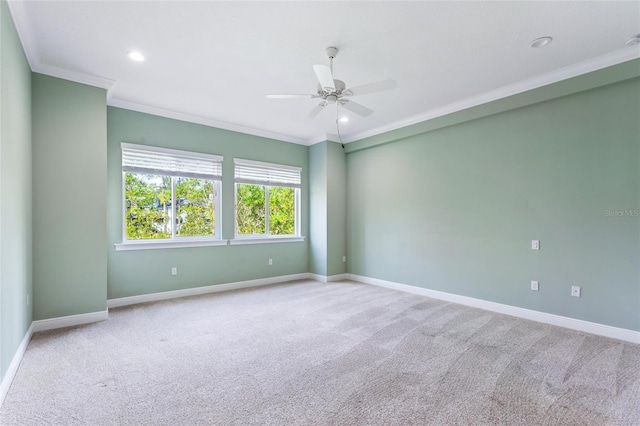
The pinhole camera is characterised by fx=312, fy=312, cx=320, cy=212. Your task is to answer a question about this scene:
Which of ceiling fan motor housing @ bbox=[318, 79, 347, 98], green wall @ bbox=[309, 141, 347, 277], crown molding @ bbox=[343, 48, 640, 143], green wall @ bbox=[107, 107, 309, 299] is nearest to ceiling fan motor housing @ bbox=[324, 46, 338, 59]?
ceiling fan motor housing @ bbox=[318, 79, 347, 98]

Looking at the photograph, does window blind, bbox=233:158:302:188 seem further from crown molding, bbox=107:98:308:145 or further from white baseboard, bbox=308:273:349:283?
white baseboard, bbox=308:273:349:283

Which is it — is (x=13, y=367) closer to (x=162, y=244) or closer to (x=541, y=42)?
(x=162, y=244)

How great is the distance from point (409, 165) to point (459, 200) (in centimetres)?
105

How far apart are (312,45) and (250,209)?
3.39 m

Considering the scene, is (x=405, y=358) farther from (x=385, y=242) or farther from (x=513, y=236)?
(x=385, y=242)

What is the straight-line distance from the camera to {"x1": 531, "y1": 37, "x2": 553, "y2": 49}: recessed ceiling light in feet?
9.22

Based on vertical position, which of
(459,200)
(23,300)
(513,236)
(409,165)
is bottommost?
(23,300)

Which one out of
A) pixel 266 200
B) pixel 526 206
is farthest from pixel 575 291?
pixel 266 200

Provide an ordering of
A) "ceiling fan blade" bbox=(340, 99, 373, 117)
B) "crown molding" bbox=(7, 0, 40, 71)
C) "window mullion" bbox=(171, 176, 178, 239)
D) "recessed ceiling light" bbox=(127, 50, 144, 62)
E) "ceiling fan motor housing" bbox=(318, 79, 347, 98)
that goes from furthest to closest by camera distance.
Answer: "window mullion" bbox=(171, 176, 178, 239)
"ceiling fan blade" bbox=(340, 99, 373, 117)
"recessed ceiling light" bbox=(127, 50, 144, 62)
"ceiling fan motor housing" bbox=(318, 79, 347, 98)
"crown molding" bbox=(7, 0, 40, 71)

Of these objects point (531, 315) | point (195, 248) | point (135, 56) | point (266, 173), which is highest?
point (135, 56)

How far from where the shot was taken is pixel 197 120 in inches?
195

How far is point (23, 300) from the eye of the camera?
112 inches

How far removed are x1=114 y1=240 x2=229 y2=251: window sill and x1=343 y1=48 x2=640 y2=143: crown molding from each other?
3540 millimetres

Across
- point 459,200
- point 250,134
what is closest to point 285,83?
point 250,134
